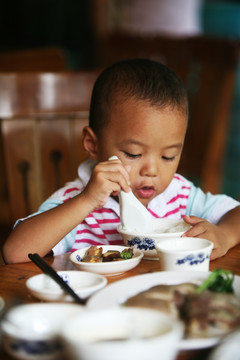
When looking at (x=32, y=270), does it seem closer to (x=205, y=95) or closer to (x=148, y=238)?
(x=148, y=238)

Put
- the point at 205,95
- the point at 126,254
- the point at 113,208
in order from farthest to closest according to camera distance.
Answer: the point at 205,95 < the point at 113,208 < the point at 126,254

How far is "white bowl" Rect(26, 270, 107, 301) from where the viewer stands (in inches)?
33.0

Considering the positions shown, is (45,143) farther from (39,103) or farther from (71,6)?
(71,6)

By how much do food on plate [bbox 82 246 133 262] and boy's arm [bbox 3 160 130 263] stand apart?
134 millimetres

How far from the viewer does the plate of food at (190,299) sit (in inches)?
26.9

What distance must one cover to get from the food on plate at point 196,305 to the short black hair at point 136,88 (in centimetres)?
66

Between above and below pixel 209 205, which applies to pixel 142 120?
above

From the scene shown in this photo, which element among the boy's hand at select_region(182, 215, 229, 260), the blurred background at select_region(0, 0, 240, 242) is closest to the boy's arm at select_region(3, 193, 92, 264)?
the boy's hand at select_region(182, 215, 229, 260)

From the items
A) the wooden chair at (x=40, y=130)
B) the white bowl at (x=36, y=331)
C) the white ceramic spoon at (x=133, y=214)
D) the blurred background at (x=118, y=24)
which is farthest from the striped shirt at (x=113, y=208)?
the blurred background at (x=118, y=24)

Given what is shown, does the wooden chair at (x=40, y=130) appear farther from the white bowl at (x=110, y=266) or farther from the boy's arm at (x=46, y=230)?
the white bowl at (x=110, y=266)

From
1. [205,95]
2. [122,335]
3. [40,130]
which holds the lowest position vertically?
[205,95]

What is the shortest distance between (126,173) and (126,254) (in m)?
0.21

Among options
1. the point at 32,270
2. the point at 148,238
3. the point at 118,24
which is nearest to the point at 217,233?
the point at 148,238

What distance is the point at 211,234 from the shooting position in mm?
1206
